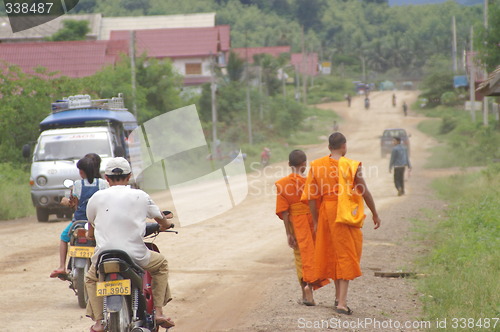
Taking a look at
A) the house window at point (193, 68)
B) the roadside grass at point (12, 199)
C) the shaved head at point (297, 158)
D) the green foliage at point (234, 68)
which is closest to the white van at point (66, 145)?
the roadside grass at point (12, 199)

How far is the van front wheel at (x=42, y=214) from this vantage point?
18812 millimetres

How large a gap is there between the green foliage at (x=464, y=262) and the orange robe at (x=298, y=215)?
1.39 m

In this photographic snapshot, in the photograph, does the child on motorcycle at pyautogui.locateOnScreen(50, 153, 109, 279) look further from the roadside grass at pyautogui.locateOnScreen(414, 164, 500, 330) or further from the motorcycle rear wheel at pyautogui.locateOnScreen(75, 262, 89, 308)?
the roadside grass at pyautogui.locateOnScreen(414, 164, 500, 330)

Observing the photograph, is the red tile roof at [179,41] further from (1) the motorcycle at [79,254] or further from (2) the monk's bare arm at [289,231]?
(2) the monk's bare arm at [289,231]

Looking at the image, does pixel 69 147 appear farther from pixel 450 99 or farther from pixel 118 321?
pixel 450 99

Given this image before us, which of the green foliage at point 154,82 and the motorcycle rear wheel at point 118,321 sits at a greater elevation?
the green foliage at point 154,82

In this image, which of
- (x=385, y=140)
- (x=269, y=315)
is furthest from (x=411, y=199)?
(x=385, y=140)

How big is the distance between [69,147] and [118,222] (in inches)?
516

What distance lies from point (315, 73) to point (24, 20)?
154 ft

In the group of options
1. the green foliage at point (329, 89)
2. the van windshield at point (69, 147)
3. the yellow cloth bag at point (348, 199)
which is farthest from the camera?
the green foliage at point (329, 89)

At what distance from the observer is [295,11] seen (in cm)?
14500

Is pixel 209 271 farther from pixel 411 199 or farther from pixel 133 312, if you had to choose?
pixel 411 199

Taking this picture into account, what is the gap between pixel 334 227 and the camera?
8.12 meters

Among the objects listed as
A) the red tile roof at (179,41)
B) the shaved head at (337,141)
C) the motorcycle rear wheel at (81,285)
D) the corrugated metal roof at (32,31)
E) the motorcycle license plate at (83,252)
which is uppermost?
the corrugated metal roof at (32,31)
